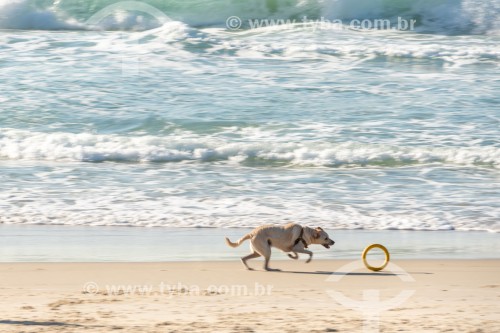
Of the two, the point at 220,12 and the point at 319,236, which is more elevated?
the point at 220,12

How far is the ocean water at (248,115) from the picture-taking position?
9.01 metres

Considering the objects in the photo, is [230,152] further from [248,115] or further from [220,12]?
[220,12]

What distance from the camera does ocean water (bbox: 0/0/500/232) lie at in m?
9.01

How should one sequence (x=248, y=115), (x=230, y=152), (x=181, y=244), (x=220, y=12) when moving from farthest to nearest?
1. (x=220, y=12)
2. (x=248, y=115)
3. (x=230, y=152)
4. (x=181, y=244)

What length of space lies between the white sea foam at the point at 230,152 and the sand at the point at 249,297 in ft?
16.3

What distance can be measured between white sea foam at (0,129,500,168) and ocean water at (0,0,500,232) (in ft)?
0.13

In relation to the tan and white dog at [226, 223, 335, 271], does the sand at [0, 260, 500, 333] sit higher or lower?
lower

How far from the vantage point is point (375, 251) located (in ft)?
23.4

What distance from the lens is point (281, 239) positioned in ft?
21.1

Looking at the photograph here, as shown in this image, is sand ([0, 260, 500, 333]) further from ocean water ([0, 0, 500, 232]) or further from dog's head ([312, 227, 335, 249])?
ocean water ([0, 0, 500, 232])

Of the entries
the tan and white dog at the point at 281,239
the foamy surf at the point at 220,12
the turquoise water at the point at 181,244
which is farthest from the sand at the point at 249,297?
the foamy surf at the point at 220,12

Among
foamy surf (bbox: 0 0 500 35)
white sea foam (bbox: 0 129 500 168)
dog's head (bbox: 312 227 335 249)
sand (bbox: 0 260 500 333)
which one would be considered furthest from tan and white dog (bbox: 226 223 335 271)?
foamy surf (bbox: 0 0 500 35)

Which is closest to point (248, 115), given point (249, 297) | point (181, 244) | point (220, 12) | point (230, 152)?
point (230, 152)

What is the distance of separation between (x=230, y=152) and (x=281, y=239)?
5762 mm
